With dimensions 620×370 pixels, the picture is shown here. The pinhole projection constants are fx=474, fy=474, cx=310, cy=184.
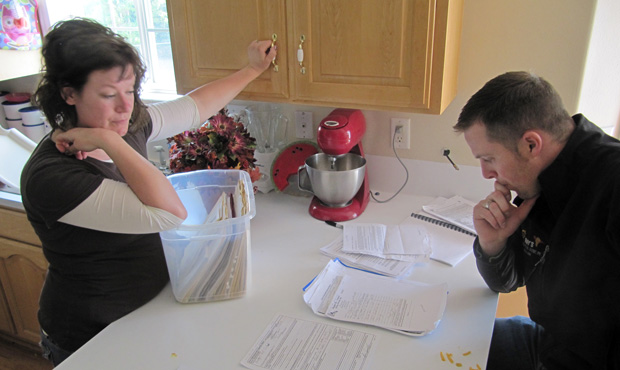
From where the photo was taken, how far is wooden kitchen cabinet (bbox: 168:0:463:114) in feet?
4.55

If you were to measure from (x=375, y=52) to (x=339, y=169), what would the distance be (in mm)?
556

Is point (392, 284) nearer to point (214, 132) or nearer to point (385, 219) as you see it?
point (385, 219)

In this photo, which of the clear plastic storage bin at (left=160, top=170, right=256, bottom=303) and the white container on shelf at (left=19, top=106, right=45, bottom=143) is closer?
the clear plastic storage bin at (left=160, top=170, right=256, bottom=303)

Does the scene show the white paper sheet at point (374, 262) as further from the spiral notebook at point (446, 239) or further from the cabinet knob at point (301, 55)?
the cabinet knob at point (301, 55)

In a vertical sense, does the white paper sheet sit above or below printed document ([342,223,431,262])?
below

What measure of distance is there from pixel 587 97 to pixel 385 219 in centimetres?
80

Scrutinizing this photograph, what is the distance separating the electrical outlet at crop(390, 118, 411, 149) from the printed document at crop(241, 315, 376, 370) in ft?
3.04

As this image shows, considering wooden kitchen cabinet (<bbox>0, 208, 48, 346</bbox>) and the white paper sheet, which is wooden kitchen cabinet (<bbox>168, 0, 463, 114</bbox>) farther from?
wooden kitchen cabinet (<bbox>0, 208, 48, 346</bbox>)

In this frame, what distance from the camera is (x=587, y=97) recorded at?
162 cm

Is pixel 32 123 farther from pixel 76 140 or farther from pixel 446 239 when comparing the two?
pixel 446 239

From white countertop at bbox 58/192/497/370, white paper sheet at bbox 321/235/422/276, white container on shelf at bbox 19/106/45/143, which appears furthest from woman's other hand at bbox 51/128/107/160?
white container on shelf at bbox 19/106/45/143

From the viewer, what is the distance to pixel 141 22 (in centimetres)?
255

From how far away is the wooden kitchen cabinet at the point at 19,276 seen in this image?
203 centimetres

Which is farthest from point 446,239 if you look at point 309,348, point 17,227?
point 17,227
